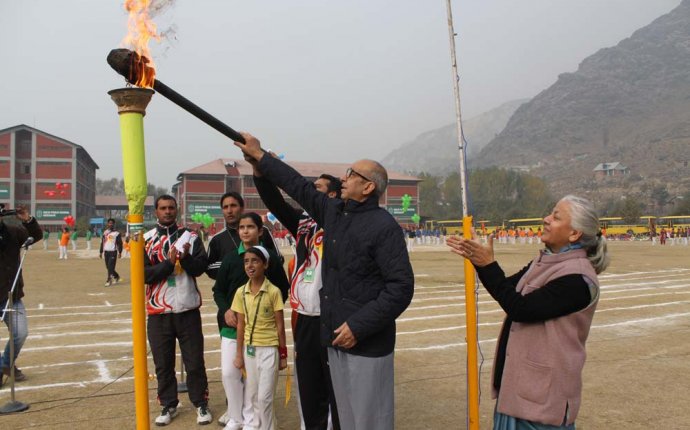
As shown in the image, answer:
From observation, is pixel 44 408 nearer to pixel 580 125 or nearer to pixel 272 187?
pixel 272 187

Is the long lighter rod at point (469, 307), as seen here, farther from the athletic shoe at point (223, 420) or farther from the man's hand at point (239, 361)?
the athletic shoe at point (223, 420)

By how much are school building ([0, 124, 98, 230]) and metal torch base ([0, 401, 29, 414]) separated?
67.5 m

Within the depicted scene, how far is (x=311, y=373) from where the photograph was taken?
13.0 ft

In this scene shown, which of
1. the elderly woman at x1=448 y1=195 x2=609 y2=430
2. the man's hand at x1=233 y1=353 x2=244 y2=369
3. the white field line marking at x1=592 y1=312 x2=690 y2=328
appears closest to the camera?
the elderly woman at x1=448 y1=195 x2=609 y2=430

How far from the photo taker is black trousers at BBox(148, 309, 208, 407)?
4.76 meters

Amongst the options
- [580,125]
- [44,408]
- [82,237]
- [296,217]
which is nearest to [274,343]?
[296,217]

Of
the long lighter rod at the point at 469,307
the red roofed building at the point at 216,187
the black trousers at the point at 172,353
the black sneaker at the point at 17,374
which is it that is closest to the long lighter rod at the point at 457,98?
the long lighter rod at the point at 469,307

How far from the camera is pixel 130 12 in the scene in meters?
2.67

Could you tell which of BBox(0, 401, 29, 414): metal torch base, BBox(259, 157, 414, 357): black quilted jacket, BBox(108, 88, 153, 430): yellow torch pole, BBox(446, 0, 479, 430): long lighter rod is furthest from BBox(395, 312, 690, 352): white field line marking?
BBox(108, 88, 153, 430): yellow torch pole

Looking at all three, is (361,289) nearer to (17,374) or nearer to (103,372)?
(103,372)

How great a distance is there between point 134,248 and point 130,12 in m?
1.25

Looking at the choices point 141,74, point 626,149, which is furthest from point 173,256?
point 626,149

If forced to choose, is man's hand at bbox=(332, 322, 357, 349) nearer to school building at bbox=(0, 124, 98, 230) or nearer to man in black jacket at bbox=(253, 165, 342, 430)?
man in black jacket at bbox=(253, 165, 342, 430)

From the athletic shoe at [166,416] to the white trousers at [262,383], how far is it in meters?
0.90
